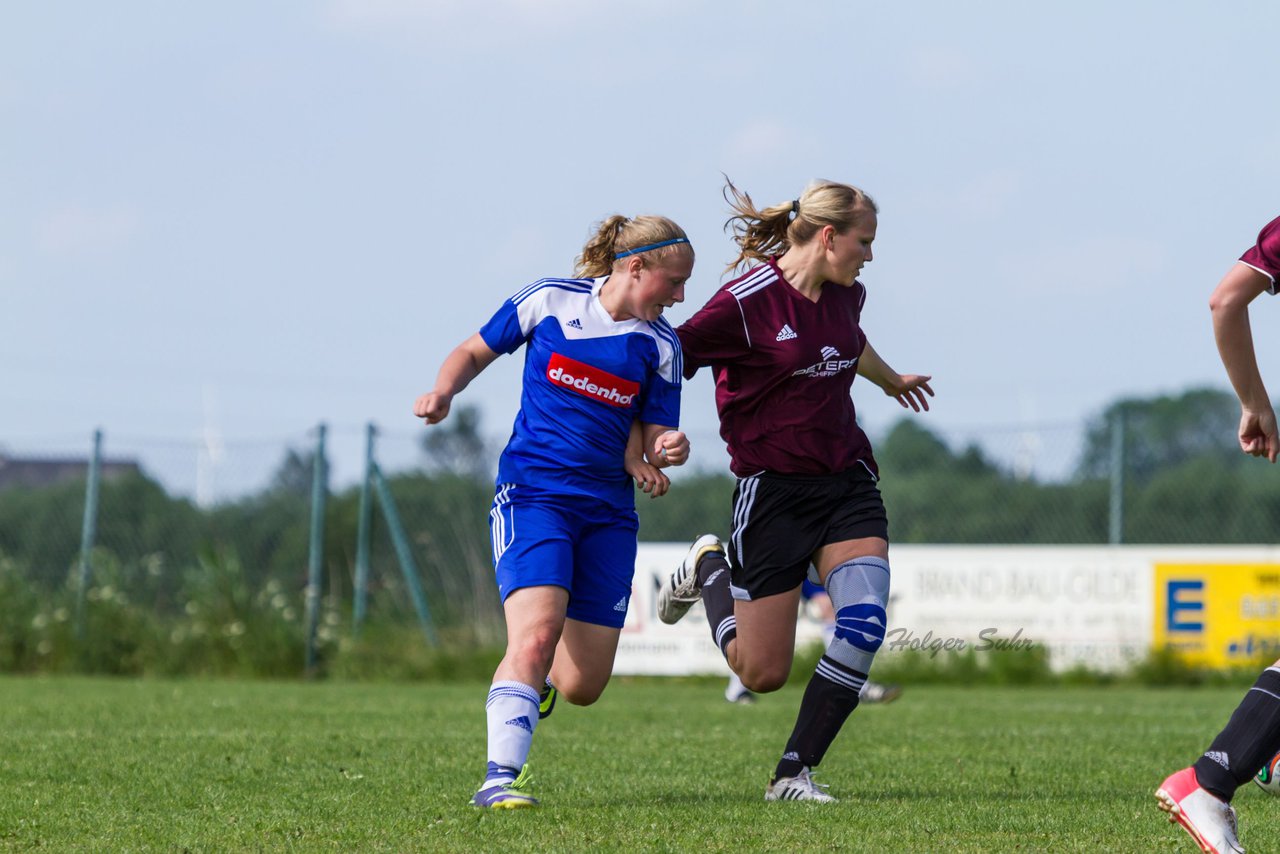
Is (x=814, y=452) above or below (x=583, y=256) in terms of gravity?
below

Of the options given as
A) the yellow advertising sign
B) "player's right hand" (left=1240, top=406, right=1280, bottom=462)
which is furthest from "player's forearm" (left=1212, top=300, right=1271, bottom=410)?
the yellow advertising sign

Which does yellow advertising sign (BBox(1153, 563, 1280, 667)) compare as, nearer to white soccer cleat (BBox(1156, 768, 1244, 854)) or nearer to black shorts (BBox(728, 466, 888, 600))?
black shorts (BBox(728, 466, 888, 600))

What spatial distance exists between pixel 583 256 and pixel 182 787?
7.78 feet

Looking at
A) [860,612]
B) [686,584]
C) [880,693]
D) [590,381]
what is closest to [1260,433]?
[860,612]

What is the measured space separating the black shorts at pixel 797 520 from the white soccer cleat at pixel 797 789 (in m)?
0.73

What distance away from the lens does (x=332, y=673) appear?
16.2 metres

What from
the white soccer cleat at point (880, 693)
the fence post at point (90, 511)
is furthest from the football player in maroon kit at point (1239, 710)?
the fence post at point (90, 511)

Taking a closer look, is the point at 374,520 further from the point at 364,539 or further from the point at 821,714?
the point at 821,714

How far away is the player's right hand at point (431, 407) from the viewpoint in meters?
5.29

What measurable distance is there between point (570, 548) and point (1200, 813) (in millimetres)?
2199

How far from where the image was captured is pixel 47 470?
18469 millimetres

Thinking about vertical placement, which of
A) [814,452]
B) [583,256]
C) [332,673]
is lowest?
[332,673]

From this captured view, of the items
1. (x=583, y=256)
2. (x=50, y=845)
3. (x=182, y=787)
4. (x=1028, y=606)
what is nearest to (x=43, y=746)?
(x=182, y=787)

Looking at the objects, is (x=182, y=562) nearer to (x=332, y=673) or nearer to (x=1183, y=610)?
(x=332, y=673)
